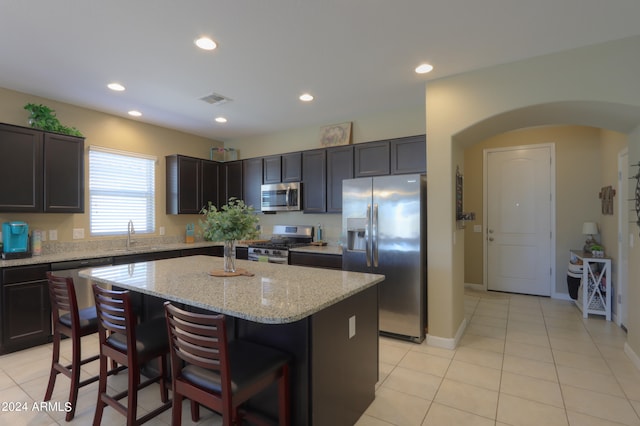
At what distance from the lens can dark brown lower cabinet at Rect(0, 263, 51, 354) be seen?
10.2 feet

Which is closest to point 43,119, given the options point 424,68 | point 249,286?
point 249,286

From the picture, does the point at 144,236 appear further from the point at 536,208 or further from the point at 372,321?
the point at 536,208

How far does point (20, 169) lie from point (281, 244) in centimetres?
305

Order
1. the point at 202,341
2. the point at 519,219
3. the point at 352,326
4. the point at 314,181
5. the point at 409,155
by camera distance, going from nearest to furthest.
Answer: the point at 202,341, the point at 352,326, the point at 409,155, the point at 314,181, the point at 519,219

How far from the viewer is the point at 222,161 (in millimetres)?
5836

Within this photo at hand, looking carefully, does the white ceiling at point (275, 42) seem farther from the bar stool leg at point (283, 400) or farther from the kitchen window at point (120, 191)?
the bar stool leg at point (283, 400)

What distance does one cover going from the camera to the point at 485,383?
2561 millimetres

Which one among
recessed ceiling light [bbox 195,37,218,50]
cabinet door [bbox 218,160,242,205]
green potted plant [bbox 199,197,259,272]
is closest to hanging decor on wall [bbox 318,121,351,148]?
cabinet door [bbox 218,160,242,205]

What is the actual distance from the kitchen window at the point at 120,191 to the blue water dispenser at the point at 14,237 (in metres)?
0.81

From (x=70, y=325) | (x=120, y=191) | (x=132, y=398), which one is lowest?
(x=132, y=398)

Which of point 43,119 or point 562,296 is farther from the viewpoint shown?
point 562,296

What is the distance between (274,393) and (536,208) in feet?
16.9

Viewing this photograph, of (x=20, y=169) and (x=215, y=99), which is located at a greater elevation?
(x=215, y=99)

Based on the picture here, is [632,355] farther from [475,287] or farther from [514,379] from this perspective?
[475,287]
